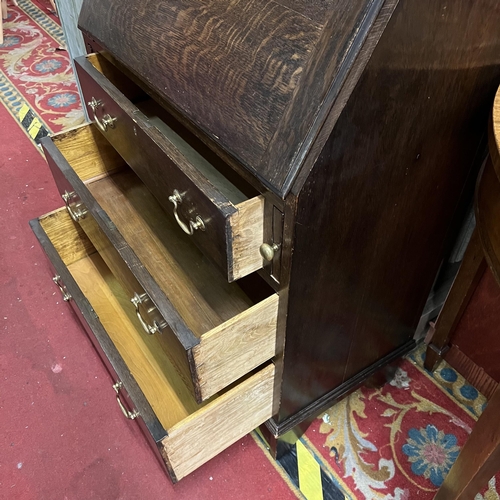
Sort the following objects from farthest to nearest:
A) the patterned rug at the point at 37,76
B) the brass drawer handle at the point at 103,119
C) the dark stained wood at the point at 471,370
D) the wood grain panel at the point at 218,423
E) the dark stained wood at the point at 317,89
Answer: the patterned rug at the point at 37,76 < the dark stained wood at the point at 471,370 < the brass drawer handle at the point at 103,119 < the wood grain panel at the point at 218,423 < the dark stained wood at the point at 317,89

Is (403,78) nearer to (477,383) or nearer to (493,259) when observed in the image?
(493,259)

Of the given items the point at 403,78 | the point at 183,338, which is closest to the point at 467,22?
the point at 403,78

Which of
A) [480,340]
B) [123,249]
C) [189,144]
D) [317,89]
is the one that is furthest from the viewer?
[480,340]

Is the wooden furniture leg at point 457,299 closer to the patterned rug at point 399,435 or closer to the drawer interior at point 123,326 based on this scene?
the patterned rug at point 399,435

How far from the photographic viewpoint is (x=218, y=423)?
76 centimetres

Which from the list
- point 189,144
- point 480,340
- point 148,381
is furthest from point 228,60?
point 480,340

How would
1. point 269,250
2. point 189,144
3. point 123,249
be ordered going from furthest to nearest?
point 189,144, point 123,249, point 269,250

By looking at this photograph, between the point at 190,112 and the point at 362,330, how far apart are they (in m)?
0.46

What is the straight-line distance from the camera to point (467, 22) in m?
0.50

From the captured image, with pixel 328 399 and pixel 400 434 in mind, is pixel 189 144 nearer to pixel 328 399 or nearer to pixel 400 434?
pixel 328 399

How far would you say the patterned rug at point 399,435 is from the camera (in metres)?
0.90

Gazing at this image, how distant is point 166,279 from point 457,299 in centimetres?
57

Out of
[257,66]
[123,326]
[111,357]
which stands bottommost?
[123,326]

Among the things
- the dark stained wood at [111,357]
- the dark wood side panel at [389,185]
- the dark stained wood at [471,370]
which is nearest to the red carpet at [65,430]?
the dark stained wood at [111,357]
